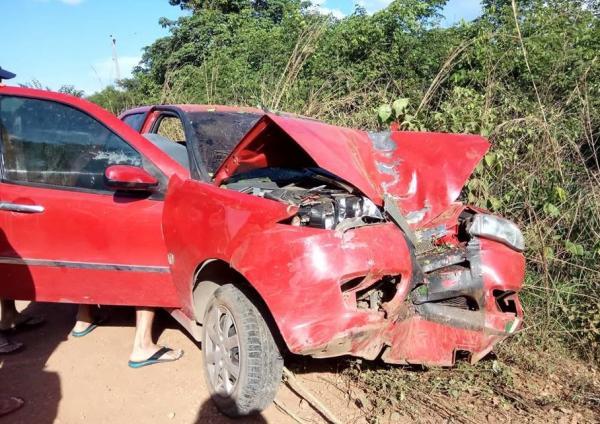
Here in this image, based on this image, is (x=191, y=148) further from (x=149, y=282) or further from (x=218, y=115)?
(x=149, y=282)

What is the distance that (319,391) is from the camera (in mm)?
2986

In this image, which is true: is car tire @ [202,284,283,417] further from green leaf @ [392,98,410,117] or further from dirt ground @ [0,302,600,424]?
green leaf @ [392,98,410,117]

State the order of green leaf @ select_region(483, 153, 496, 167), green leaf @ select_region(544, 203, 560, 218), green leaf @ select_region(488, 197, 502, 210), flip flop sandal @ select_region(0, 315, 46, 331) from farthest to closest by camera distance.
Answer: green leaf @ select_region(483, 153, 496, 167) → green leaf @ select_region(488, 197, 502, 210) → green leaf @ select_region(544, 203, 560, 218) → flip flop sandal @ select_region(0, 315, 46, 331)

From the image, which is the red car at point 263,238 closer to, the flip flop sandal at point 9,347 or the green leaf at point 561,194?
the flip flop sandal at point 9,347

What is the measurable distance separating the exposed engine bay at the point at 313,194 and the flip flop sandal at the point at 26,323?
7.14 ft

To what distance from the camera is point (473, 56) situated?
5.44 metres

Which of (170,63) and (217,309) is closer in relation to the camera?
(217,309)

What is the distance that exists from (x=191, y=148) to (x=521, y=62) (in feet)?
12.2

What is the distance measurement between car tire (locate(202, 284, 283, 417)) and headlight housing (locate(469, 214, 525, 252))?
1270mm

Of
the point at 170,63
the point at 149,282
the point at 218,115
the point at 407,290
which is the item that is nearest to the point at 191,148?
the point at 218,115

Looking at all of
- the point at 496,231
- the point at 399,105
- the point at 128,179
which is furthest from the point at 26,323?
the point at 399,105

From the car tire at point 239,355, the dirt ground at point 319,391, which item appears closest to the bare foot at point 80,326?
the dirt ground at point 319,391

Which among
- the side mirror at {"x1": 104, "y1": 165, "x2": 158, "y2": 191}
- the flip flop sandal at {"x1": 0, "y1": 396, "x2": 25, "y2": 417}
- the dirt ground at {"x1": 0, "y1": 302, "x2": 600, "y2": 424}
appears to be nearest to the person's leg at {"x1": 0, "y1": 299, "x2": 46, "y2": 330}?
the dirt ground at {"x1": 0, "y1": 302, "x2": 600, "y2": 424}

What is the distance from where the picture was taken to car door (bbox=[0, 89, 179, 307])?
291 centimetres
